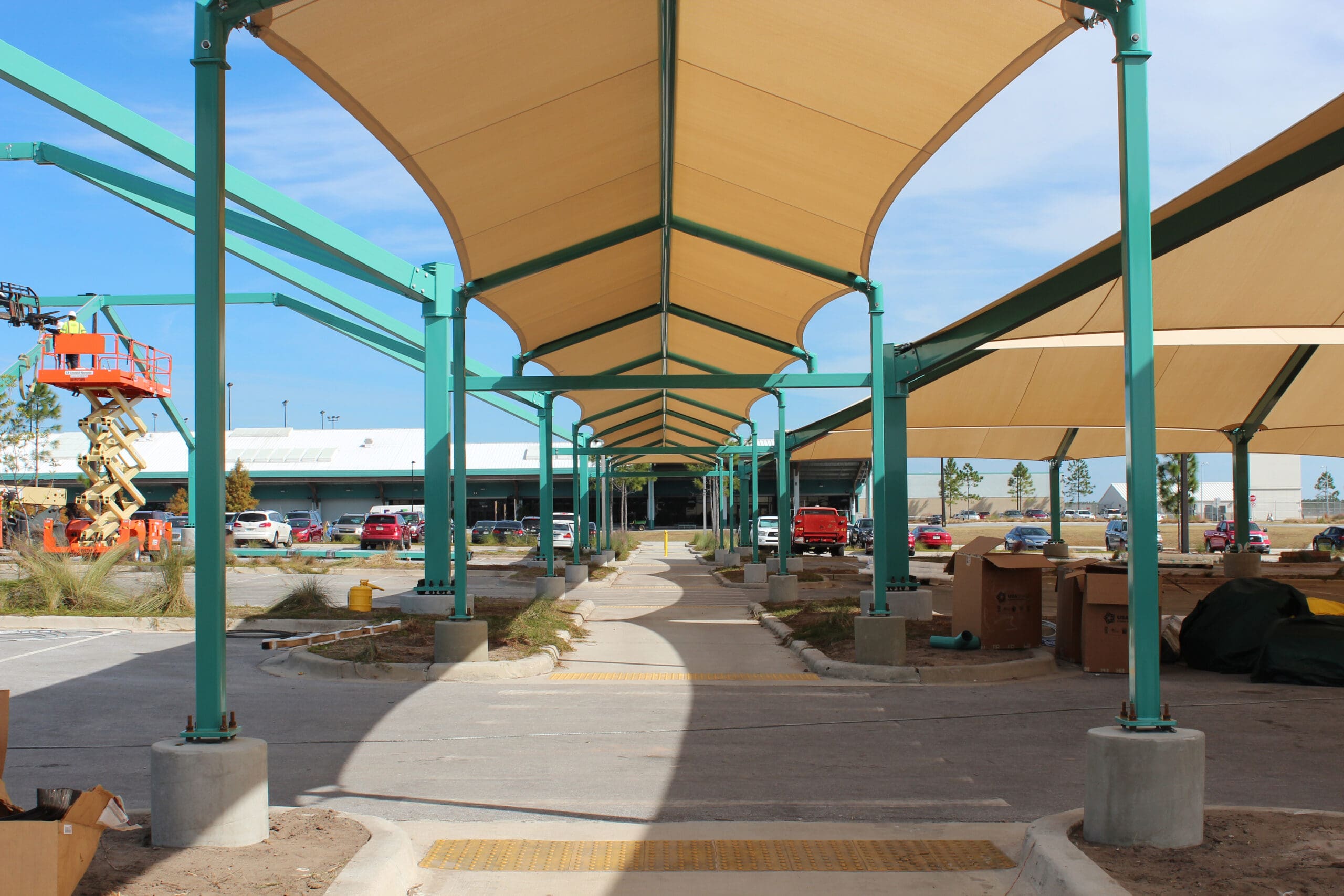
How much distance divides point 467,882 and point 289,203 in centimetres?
957

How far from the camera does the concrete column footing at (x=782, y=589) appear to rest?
21516 millimetres

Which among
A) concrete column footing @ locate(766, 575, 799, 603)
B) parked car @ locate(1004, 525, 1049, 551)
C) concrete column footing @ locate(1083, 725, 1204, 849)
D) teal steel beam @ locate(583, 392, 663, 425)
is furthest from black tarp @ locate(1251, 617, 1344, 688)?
parked car @ locate(1004, 525, 1049, 551)

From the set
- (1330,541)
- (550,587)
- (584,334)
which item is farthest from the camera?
(1330,541)

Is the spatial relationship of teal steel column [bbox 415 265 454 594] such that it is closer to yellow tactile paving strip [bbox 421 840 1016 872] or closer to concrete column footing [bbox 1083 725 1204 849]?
yellow tactile paving strip [bbox 421 840 1016 872]

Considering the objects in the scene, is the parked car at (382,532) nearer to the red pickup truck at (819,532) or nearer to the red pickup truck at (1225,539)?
the red pickup truck at (819,532)

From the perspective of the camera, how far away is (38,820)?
420 cm

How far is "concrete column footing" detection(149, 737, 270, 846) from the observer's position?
521 cm

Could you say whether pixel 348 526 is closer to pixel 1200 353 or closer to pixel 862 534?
pixel 862 534

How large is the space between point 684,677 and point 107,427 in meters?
27.6

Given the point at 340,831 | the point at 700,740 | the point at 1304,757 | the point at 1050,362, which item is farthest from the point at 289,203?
the point at 1050,362

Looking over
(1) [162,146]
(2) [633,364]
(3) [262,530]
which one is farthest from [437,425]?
(3) [262,530]

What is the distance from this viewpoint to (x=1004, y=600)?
43.9 ft

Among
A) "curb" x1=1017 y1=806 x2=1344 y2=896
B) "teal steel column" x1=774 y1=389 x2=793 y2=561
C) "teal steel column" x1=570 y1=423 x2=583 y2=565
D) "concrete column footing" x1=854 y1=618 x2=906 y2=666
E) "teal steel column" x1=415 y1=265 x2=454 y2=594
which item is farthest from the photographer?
"teal steel column" x1=570 y1=423 x2=583 y2=565

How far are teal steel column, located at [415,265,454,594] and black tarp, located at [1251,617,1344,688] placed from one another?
33.7ft
